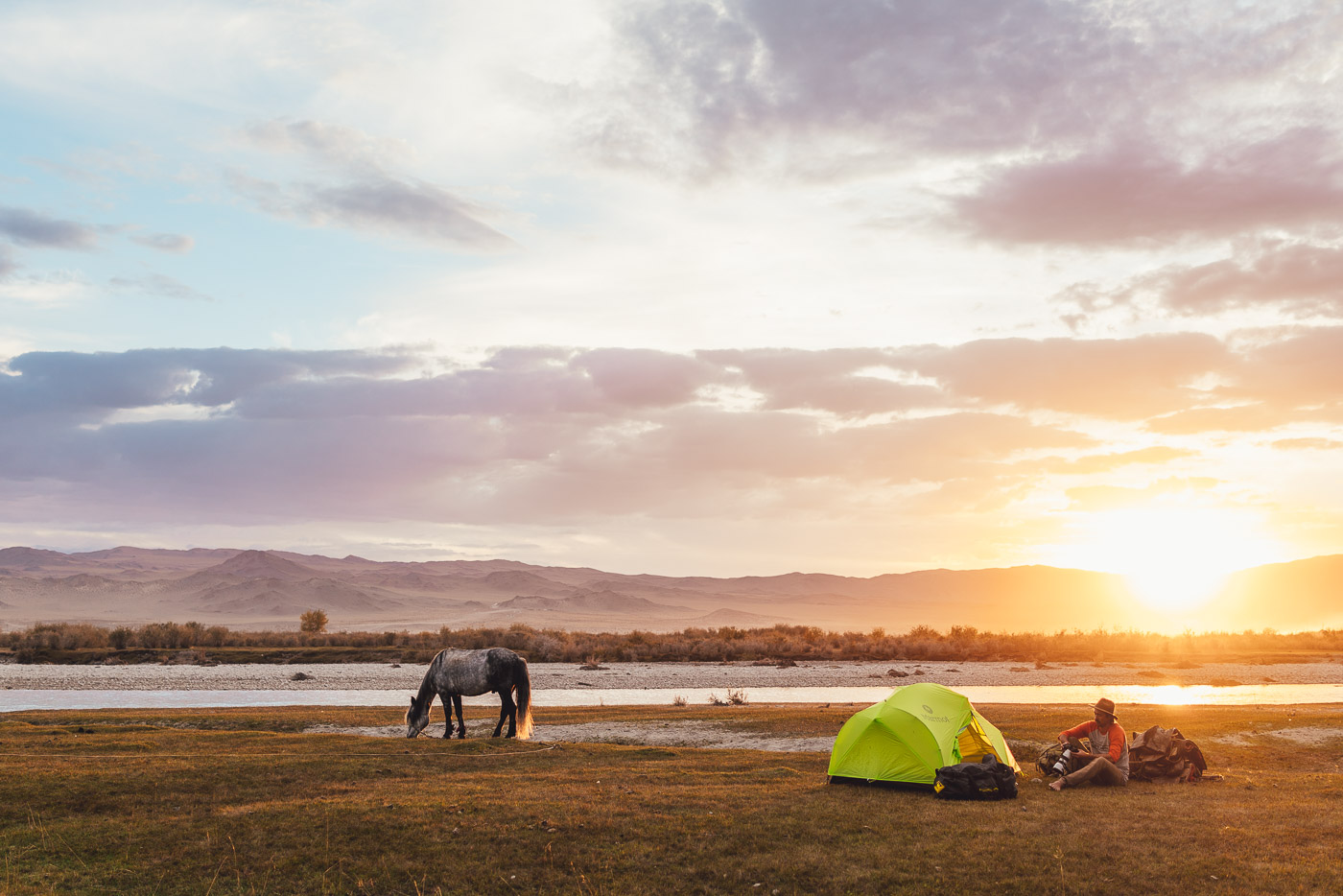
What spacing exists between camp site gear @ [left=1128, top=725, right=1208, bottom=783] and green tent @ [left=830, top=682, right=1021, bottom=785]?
218cm

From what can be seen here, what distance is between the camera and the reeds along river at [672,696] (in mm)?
38969

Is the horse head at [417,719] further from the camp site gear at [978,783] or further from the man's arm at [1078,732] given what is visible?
the man's arm at [1078,732]

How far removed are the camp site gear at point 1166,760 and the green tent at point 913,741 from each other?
7.16 feet

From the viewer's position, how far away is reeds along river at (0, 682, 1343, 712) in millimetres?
38969

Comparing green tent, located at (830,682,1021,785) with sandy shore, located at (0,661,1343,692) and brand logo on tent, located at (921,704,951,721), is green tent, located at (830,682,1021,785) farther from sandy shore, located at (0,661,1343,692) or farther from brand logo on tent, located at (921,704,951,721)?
sandy shore, located at (0,661,1343,692)

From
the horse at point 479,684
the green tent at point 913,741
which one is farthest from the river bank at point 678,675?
the green tent at point 913,741

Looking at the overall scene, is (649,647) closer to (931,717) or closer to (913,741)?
(931,717)

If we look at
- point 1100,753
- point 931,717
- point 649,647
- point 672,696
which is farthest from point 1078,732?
point 649,647

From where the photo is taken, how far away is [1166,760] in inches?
671

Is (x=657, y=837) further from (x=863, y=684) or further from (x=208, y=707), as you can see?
(x=863, y=684)

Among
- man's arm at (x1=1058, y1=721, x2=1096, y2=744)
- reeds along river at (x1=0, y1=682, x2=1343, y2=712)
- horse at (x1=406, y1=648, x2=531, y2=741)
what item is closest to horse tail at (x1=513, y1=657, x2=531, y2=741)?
horse at (x1=406, y1=648, x2=531, y2=741)

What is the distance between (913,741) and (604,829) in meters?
6.29

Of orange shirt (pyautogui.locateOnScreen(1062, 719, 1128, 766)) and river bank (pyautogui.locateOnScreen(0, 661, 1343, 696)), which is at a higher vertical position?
orange shirt (pyautogui.locateOnScreen(1062, 719, 1128, 766))

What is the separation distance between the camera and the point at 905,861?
11.8 metres
